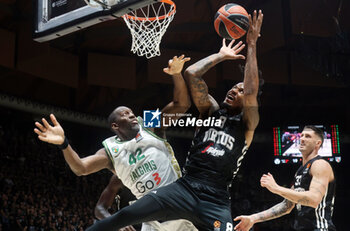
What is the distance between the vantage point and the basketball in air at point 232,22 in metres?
5.09

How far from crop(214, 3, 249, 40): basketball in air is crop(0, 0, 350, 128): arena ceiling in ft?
20.0

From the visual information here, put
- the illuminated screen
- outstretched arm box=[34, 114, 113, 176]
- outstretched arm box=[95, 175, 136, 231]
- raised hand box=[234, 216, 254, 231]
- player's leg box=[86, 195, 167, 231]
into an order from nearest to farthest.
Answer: player's leg box=[86, 195, 167, 231] → outstretched arm box=[34, 114, 113, 176] → raised hand box=[234, 216, 254, 231] → outstretched arm box=[95, 175, 136, 231] → the illuminated screen

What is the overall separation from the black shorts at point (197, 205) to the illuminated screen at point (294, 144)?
37.9ft

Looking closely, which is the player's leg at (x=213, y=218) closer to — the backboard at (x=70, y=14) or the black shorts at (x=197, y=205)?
the black shorts at (x=197, y=205)

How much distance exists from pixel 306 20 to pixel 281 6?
0.76 meters

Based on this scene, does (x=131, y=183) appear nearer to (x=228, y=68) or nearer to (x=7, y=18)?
(x=7, y=18)

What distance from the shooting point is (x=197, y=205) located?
4.10 metres

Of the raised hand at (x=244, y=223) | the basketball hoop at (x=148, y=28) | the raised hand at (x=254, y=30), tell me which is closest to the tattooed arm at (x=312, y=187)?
the raised hand at (x=244, y=223)

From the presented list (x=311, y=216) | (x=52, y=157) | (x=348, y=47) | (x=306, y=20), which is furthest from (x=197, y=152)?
(x=52, y=157)

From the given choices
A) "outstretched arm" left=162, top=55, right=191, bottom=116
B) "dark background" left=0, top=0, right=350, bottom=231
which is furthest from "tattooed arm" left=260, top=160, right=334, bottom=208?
"dark background" left=0, top=0, right=350, bottom=231

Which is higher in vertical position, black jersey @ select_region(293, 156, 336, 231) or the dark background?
the dark background

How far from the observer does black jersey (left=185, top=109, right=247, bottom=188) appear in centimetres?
427

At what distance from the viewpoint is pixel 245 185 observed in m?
17.3

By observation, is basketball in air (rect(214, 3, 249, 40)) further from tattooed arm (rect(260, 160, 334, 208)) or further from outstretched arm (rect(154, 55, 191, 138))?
tattooed arm (rect(260, 160, 334, 208))
